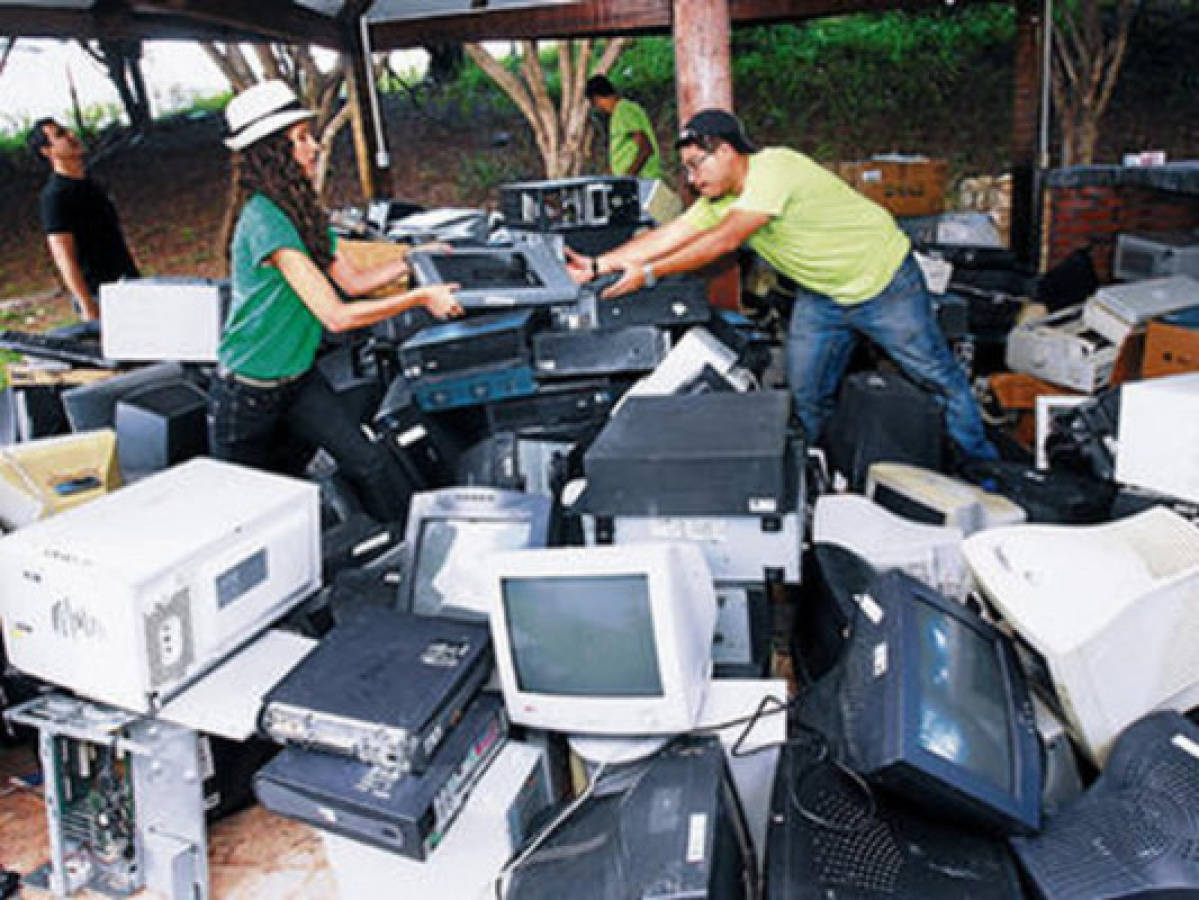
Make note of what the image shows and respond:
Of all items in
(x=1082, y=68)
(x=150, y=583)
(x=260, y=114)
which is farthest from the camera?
(x=1082, y=68)

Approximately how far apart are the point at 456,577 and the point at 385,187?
15.1ft

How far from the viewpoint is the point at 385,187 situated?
21.4 ft

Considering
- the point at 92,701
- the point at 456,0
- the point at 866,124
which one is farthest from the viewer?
the point at 866,124

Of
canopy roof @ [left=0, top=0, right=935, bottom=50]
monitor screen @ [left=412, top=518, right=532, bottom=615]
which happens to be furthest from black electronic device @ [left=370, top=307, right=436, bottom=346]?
canopy roof @ [left=0, top=0, right=935, bottom=50]

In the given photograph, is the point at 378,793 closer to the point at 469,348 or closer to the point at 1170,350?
the point at 469,348

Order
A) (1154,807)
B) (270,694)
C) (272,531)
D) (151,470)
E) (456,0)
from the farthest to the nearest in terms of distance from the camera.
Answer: (456,0) < (151,470) < (272,531) < (270,694) < (1154,807)

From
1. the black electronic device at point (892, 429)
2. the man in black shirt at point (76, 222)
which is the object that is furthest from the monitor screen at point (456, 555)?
the man in black shirt at point (76, 222)

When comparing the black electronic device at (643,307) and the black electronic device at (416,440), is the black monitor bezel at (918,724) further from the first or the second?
the black electronic device at (416,440)

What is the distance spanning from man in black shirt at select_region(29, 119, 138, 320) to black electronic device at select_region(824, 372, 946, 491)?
343 centimetres

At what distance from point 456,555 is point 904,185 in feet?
15.7

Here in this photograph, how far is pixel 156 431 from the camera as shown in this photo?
3307 millimetres

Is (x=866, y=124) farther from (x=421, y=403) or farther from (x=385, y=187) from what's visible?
(x=421, y=403)

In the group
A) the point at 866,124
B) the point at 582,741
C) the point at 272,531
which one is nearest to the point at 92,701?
the point at 272,531

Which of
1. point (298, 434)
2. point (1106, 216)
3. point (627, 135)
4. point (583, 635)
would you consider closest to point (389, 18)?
point (627, 135)
